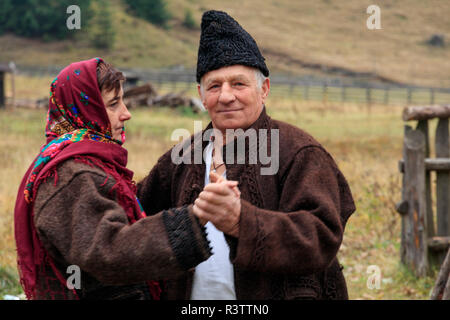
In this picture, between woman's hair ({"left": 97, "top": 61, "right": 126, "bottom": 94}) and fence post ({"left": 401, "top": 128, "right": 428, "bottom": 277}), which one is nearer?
woman's hair ({"left": 97, "top": 61, "right": 126, "bottom": 94})

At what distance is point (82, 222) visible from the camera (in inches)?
80.0

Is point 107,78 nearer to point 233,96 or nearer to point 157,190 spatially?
point 233,96

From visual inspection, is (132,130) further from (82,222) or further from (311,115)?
(82,222)

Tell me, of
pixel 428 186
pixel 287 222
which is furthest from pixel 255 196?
pixel 428 186

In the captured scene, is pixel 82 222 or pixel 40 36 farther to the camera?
pixel 40 36

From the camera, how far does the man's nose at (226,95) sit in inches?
97.3

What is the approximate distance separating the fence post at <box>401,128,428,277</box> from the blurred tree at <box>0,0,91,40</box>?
49784 millimetres

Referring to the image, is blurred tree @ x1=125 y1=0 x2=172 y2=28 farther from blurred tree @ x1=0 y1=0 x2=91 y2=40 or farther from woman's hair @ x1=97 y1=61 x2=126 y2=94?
woman's hair @ x1=97 y1=61 x2=126 y2=94

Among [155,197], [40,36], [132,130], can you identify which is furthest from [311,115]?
[40,36]

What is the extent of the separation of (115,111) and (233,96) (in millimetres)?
523

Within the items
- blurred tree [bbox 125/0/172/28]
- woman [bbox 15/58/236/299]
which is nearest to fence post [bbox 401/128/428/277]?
woman [bbox 15/58/236/299]

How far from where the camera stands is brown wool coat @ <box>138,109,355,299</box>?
2.14m
